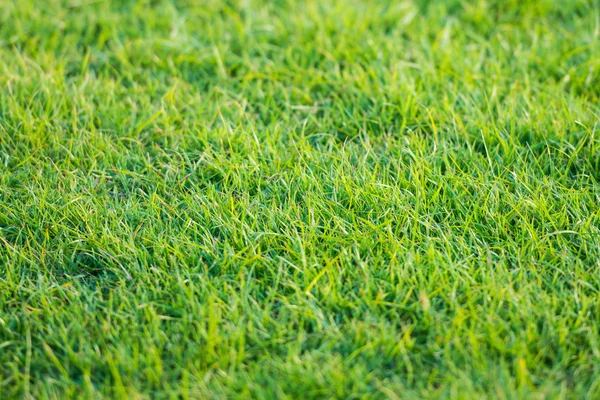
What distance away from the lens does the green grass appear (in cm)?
216

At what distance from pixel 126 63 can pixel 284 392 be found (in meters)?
2.17

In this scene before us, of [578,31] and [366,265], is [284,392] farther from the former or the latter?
[578,31]

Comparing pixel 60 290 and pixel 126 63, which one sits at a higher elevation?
pixel 126 63

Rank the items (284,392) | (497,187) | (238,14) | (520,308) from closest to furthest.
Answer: (284,392) < (520,308) < (497,187) < (238,14)

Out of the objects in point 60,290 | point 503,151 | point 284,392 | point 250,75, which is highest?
point 250,75

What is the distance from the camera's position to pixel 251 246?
2516 mm

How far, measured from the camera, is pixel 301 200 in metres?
2.76

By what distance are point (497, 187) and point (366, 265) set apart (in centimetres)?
69

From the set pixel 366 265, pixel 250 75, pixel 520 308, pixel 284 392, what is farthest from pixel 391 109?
pixel 284 392

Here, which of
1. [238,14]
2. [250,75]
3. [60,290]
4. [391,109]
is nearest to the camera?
[60,290]

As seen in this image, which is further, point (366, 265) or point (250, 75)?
point (250, 75)

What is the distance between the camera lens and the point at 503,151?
2.93m

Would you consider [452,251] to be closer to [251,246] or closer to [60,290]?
[251,246]

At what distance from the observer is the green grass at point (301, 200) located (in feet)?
7.09
